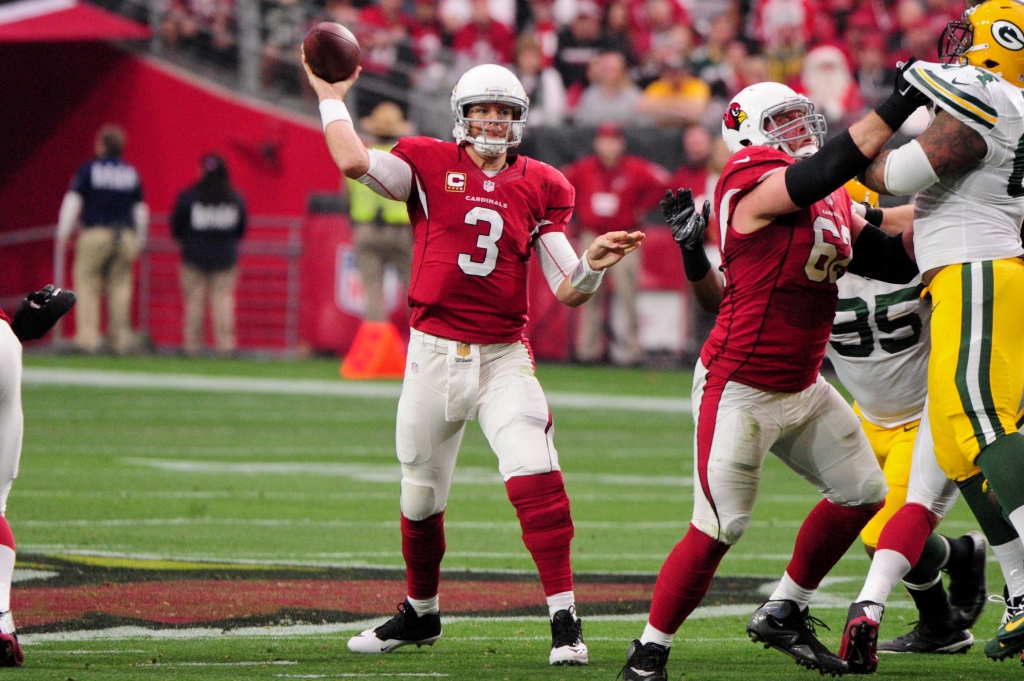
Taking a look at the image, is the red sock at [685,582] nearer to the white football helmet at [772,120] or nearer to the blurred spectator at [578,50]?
the white football helmet at [772,120]

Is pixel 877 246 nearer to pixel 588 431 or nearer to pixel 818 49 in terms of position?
pixel 588 431

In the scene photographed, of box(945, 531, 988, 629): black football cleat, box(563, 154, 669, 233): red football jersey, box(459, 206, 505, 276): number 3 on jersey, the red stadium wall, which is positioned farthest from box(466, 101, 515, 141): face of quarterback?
the red stadium wall

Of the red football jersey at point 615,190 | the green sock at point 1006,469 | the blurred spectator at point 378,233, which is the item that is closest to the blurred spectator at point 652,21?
the red football jersey at point 615,190

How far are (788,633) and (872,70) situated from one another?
38.8 feet

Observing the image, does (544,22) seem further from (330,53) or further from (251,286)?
(330,53)

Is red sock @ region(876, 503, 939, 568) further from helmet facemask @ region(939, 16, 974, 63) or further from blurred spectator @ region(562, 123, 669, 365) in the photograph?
blurred spectator @ region(562, 123, 669, 365)

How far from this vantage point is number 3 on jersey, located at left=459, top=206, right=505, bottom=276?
194 inches

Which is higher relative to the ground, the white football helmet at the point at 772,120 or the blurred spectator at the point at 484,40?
the blurred spectator at the point at 484,40

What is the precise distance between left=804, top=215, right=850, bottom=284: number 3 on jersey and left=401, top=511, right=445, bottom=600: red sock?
1.47 metres

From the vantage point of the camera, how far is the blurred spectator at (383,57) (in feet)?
52.3

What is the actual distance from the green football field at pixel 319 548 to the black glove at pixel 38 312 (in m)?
0.98

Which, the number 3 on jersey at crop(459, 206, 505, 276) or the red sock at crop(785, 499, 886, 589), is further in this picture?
the number 3 on jersey at crop(459, 206, 505, 276)

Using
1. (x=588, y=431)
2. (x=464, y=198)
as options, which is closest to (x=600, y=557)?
(x=464, y=198)

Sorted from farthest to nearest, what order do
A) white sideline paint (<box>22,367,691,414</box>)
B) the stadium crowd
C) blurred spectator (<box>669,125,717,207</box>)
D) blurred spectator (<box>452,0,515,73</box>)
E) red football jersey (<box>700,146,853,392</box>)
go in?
blurred spectator (<box>452,0,515,73</box>)
the stadium crowd
blurred spectator (<box>669,125,717,207</box>)
white sideline paint (<box>22,367,691,414</box>)
red football jersey (<box>700,146,853,392</box>)
